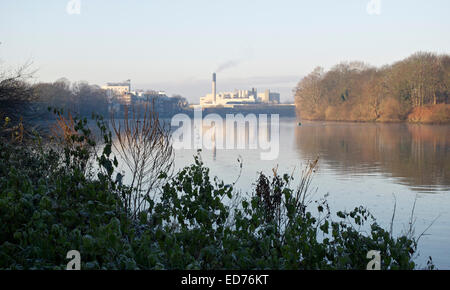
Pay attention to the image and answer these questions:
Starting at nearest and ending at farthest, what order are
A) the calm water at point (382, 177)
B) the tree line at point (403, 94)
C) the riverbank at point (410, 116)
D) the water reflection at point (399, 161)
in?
the calm water at point (382, 177) < the water reflection at point (399, 161) < the riverbank at point (410, 116) < the tree line at point (403, 94)

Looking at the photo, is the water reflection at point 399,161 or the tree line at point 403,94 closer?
the water reflection at point 399,161

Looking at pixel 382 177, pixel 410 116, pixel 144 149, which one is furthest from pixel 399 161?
pixel 410 116

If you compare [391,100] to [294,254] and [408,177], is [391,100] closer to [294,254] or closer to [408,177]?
[408,177]

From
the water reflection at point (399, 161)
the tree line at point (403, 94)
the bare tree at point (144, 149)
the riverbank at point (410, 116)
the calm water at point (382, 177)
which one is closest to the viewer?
the bare tree at point (144, 149)

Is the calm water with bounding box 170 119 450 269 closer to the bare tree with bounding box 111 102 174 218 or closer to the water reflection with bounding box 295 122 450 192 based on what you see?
the water reflection with bounding box 295 122 450 192

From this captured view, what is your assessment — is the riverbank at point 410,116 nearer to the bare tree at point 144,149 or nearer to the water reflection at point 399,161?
the water reflection at point 399,161

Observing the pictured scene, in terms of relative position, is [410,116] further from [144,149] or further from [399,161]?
[144,149]

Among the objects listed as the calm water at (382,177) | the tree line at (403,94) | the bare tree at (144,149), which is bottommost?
the calm water at (382,177)

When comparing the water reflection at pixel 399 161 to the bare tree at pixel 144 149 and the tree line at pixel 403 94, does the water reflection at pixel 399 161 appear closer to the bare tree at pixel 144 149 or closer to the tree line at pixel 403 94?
the bare tree at pixel 144 149

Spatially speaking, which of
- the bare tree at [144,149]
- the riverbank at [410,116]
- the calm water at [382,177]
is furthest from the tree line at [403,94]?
the bare tree at [144,149]

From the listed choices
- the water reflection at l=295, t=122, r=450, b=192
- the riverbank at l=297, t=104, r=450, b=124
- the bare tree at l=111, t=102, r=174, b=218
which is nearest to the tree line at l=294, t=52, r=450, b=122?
the riverbank at l=297, t=104, r=450, b=124

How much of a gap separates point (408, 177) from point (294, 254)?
12.7m

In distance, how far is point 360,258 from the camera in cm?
492

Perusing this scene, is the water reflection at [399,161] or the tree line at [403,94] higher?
the tree line at [403,94]
